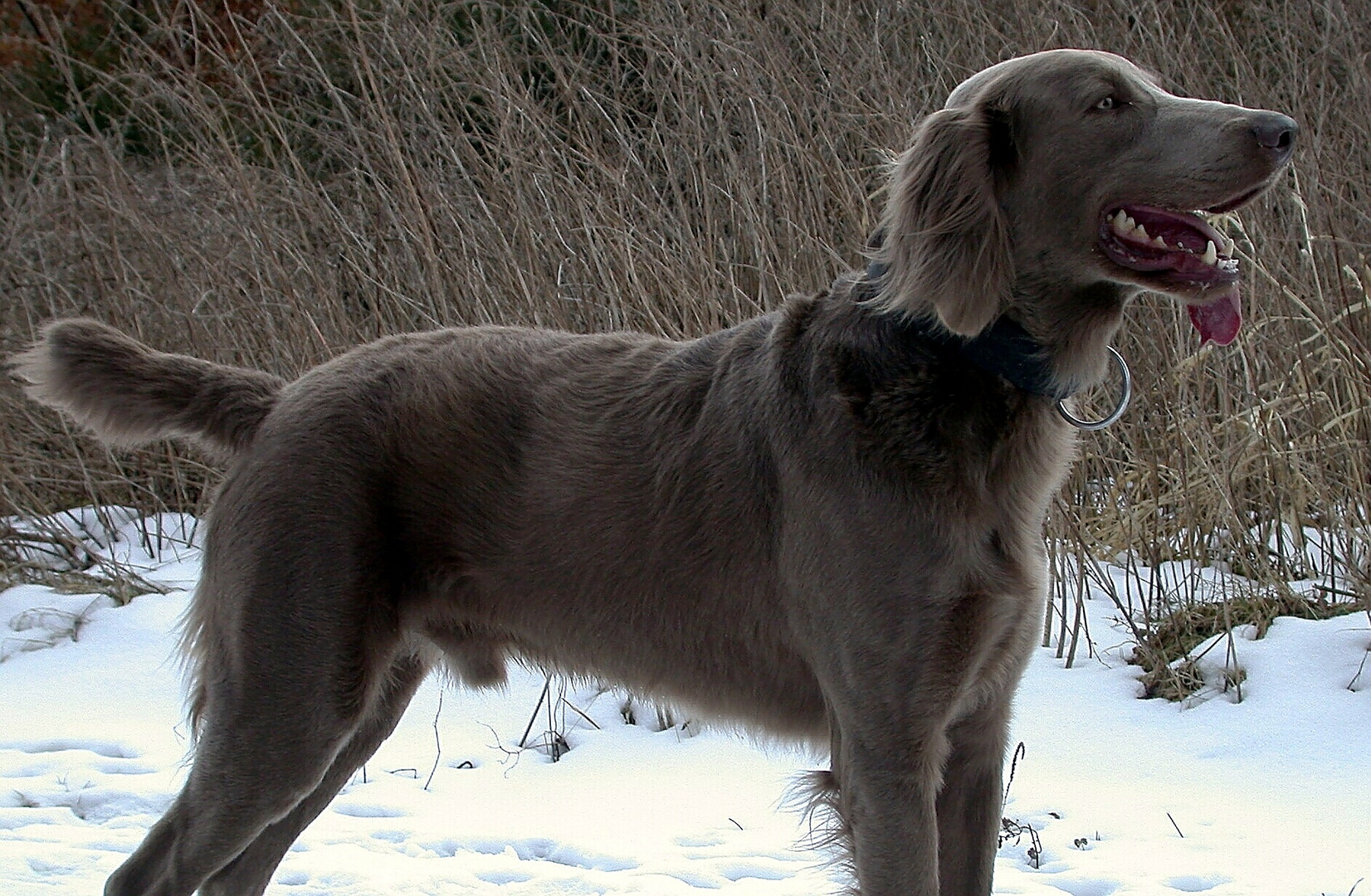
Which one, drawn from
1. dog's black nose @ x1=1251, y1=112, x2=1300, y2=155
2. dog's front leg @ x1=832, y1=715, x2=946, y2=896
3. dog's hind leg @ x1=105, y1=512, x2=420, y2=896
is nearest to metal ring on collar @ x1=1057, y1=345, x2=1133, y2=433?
dog's black nose @ x1=1251, y1=112, x2=1300, y2=155

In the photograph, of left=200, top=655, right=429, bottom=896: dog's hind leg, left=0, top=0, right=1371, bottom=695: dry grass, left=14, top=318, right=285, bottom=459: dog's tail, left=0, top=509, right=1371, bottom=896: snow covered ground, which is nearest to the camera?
left=14, top=318, right=285, bottom=459: dog's tail

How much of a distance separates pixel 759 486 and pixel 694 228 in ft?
10.8

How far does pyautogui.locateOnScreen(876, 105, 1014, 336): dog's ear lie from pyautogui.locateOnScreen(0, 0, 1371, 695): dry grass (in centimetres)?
176

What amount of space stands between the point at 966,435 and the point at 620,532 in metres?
0.70

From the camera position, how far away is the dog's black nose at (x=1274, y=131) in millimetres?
2330

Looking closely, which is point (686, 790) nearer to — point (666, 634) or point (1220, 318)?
point (666, 634)

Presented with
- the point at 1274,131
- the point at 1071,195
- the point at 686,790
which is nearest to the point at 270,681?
the point at 686,790

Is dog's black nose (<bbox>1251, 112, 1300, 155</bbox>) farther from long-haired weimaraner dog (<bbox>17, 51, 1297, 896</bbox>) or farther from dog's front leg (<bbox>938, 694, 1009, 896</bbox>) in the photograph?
dog's front leg (<bbox>938, 694, 1009, 896</bbox>)

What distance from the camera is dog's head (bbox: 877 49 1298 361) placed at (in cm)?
240

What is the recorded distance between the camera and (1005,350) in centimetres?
255

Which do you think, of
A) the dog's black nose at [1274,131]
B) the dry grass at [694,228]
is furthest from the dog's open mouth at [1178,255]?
the dry grass at [694,228]

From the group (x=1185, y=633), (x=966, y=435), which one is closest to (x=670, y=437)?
(x=966, y=435)

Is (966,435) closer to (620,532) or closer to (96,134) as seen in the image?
(620,532)

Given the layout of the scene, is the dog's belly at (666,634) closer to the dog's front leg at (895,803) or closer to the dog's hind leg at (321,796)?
the dog's front leg at (895,803)
